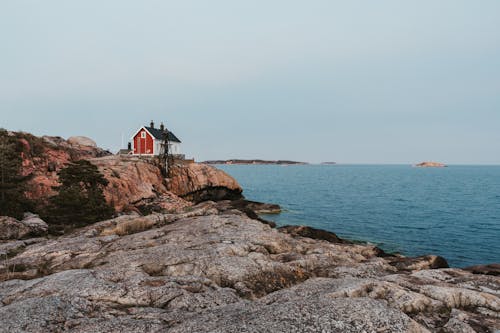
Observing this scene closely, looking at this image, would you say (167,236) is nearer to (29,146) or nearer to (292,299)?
(292,299)

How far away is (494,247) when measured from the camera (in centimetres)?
4091

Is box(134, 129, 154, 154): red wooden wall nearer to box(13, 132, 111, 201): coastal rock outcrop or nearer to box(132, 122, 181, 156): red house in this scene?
box(132, 122, 181, 156): red house

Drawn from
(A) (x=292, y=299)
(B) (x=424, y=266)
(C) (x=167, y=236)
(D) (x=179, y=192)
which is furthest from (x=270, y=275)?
(D) (x=179, y=192)

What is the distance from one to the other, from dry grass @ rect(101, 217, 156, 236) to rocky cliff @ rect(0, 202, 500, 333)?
180cm

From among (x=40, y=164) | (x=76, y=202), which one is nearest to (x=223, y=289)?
(x=76, y=202)

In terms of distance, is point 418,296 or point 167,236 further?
point 167,236

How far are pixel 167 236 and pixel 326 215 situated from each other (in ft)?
162

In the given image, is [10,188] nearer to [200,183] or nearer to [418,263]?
[200,183]

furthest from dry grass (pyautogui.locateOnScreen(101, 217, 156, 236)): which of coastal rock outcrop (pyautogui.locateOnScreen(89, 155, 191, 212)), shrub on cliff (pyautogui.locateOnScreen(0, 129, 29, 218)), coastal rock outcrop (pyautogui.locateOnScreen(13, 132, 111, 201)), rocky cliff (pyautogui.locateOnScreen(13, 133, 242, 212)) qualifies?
coastal rock outcrop (pyautogui.locateOnScreen(13, 132, 111, 201))

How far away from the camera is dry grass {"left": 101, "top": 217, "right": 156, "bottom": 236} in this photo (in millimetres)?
25855

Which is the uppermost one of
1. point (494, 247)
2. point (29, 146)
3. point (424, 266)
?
point (29, 146)

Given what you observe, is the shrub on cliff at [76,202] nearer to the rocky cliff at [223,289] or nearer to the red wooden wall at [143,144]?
the rocky cliff at [223,289]

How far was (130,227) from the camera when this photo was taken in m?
27.0

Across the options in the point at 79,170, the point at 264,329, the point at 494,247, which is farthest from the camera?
the point at 494,247
